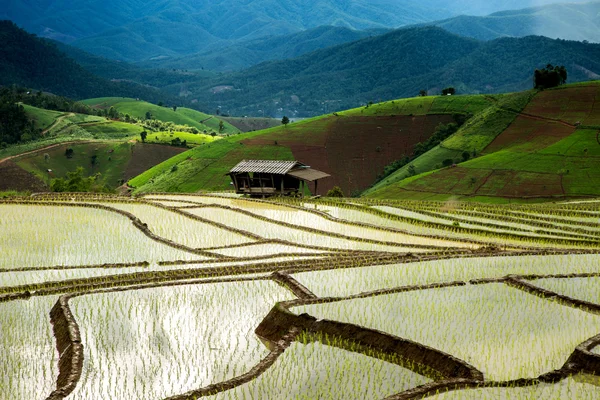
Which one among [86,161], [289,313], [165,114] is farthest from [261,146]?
[165,114]

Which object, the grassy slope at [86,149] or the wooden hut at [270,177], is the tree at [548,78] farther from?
the grassy slope at [86,149]

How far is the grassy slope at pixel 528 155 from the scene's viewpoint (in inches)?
2240

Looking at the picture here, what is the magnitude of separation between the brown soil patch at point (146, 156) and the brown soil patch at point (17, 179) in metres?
13.6

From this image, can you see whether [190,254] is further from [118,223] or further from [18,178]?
[18,178]

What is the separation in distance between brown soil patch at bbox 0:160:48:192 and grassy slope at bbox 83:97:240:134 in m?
80.7

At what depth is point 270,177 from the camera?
39.0 m

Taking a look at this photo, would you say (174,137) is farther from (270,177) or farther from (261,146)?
(270,177)

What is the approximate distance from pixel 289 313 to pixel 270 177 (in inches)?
1041

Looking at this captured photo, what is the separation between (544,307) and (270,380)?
20.2 feet

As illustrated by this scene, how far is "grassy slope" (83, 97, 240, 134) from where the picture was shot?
175750 millimetres

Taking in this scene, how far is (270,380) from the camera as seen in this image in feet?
33.1

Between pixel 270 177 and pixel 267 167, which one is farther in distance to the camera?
pixel 270 177

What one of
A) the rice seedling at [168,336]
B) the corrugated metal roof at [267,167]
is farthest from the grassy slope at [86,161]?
the rice seedling at [168,336]

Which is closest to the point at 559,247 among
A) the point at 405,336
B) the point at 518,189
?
the point at 405,336
